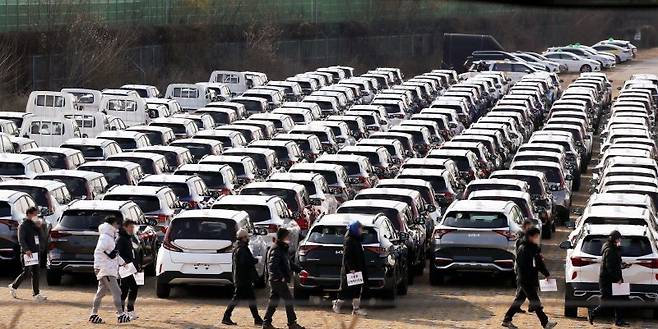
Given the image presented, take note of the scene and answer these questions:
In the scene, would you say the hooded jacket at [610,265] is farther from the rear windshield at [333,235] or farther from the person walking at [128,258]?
the person walking at [128,258]

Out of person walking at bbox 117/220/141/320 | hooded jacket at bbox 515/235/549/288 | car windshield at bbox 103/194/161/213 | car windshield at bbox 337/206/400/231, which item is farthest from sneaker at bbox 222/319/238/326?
car windshield at bbox 103/194/161/213

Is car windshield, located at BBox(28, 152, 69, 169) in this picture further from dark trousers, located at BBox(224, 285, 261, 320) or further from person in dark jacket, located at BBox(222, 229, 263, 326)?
person in dark jacket, located at BBox(222, 229, 263, 326)

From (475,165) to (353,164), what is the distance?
349 centimetres

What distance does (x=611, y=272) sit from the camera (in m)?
19.5

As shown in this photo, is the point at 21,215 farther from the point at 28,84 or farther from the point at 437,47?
the point at 437,47

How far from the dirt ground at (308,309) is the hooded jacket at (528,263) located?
102 cm

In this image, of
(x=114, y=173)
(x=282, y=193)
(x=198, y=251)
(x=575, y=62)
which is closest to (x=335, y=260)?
(x=198, y=251)

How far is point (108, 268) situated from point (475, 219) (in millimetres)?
6356

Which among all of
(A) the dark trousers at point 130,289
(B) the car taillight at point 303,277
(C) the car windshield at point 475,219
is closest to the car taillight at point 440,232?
(C) the car windshield at point 475,219

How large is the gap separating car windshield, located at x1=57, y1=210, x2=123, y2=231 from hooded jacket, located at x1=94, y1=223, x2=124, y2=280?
3.30m

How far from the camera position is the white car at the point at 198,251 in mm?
21453

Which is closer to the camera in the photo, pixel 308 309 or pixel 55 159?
pixel 308 309

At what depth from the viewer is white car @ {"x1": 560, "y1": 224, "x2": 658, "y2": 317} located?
2033 centimetres

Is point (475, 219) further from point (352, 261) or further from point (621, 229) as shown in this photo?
point (352, 261)
